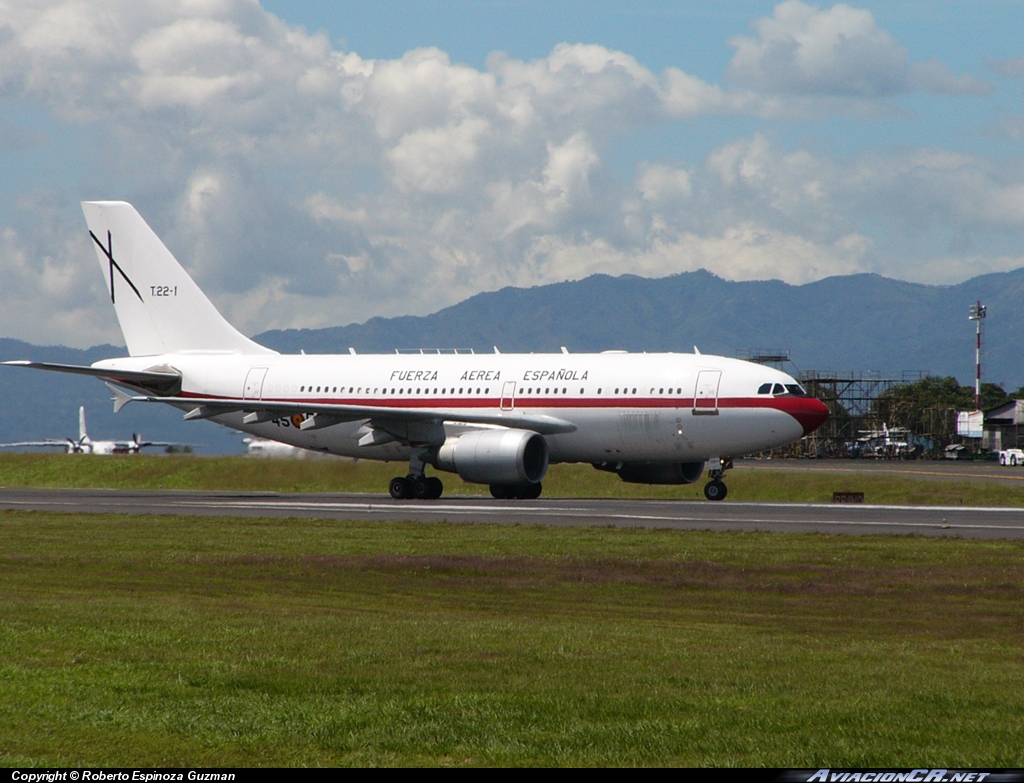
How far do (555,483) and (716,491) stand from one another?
1270 cm

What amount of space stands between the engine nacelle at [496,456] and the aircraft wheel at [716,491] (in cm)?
523

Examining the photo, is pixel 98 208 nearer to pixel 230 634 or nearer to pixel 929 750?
pixel 230 634

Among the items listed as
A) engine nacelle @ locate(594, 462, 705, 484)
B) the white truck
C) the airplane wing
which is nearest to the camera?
the airplane wing

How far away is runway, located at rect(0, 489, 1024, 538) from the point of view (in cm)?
3103

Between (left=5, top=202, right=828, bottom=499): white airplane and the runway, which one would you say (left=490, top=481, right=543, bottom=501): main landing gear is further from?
the runway

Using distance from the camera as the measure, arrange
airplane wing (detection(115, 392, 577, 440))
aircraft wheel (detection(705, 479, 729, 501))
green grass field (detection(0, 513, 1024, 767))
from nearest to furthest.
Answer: green grass field (detection(0, 513, 1024, 767)), aircraft wheel (detection(705, 479, 729, 501)), airplane wing (detection(115, 392, 577, 440))

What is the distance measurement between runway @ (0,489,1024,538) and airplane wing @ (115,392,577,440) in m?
2.48

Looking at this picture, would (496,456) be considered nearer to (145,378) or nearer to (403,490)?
(403,490)

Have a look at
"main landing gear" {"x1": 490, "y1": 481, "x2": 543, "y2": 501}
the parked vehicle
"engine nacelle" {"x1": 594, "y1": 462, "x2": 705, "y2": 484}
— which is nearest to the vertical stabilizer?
"main landing gear" {"x1": 490, "y1": 481, "x2": 543, "y2": 501}

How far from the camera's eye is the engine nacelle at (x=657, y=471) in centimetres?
4578

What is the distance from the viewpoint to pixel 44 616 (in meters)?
15.6

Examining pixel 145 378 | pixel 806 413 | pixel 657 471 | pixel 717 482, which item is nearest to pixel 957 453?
pixel 657 471

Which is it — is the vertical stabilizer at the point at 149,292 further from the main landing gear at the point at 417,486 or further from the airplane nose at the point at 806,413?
the airplane nose at the point at 806,413

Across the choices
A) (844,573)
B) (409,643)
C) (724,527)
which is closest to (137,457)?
(724,527)
